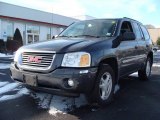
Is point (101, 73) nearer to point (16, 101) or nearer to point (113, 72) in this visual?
point (113, 72)

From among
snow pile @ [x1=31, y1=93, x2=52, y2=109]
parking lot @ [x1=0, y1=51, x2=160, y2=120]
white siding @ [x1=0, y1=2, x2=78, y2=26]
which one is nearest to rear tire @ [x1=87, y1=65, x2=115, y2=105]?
parking lot @ [x1=0, y1=51, x2=160, y2=120]

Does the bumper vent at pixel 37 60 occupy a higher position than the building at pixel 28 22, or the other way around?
the building at pixel 28 22

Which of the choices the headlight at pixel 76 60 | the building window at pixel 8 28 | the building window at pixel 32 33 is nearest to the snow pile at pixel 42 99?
the headlight at pixel 76 60

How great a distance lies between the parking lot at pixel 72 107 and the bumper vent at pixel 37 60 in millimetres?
814

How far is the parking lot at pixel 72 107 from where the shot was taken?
502cm

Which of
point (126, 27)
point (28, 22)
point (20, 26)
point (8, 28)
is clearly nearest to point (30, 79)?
point (126, 27)

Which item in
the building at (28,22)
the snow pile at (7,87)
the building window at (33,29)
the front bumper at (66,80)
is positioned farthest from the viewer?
the building window at (33,29)

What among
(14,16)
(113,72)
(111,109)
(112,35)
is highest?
(14,16)

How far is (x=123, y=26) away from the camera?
7.02m

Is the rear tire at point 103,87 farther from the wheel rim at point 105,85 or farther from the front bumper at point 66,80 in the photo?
the front bumper at point 66,80

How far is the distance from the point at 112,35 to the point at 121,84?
90.7 inches

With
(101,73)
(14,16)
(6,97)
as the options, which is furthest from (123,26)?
(14,16)

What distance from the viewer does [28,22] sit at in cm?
3328

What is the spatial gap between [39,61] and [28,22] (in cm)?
2893
